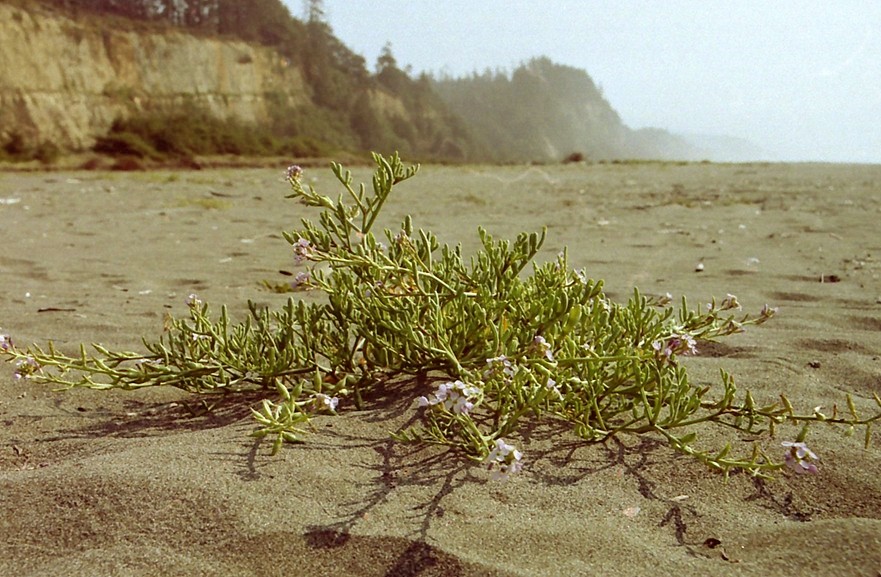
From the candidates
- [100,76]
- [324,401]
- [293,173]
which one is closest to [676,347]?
[324,401]

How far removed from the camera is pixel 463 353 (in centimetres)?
195

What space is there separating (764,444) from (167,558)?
1457 millimetres

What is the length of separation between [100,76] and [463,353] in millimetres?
27535

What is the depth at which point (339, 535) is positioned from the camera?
1.39 metres

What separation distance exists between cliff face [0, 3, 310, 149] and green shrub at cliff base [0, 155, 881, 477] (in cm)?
2227

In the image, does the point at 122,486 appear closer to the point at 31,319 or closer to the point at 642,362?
the point at 642,362

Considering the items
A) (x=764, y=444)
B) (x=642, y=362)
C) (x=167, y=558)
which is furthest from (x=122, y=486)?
(x=764, y=444)

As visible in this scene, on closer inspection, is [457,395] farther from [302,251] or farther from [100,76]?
[100,76]

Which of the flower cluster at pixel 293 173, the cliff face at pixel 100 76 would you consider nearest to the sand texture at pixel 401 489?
the flower cluster at pixel 293 173

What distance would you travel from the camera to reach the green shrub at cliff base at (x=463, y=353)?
63.6 inches

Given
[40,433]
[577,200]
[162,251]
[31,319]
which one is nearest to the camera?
[40,433]

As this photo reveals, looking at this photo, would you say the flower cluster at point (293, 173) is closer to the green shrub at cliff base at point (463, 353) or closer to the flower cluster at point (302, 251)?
the green shrub at cliff base at point (463, 353)

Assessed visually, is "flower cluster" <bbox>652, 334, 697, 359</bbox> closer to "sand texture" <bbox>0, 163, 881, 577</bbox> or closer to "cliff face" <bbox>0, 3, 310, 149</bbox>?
"sand texture" <bbox>0, 163, 881, 577</bbox>

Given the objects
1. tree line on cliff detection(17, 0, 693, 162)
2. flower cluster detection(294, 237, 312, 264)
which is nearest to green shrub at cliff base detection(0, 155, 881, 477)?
flower cluster detection(294, 237, 312, 264)
